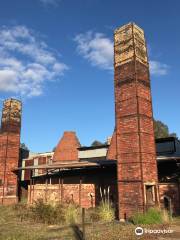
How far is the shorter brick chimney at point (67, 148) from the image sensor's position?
3516 centimetres

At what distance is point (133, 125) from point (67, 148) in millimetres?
23984

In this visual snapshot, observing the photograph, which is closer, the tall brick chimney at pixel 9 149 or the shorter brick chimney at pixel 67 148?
the tall brick chimney at pixel 9 149

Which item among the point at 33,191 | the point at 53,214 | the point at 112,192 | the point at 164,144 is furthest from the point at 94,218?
the point at 164,144

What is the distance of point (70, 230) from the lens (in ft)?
33.0

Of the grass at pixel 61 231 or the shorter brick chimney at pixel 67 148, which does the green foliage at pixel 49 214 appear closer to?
the grass at pixel 61 231

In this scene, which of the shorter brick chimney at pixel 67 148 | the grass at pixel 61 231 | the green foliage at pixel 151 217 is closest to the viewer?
the grass at pixel 61 231

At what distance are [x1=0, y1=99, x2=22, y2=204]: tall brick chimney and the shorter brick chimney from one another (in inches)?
525

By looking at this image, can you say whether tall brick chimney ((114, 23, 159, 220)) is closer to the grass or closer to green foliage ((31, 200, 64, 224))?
the grass

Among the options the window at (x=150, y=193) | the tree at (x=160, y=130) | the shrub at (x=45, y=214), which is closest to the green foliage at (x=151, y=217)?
the window at (x=150, y=193)

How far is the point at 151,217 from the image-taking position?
1068cm

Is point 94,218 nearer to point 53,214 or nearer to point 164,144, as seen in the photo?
point 53,214

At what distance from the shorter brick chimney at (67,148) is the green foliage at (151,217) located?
23574mm

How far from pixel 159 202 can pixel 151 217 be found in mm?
2328

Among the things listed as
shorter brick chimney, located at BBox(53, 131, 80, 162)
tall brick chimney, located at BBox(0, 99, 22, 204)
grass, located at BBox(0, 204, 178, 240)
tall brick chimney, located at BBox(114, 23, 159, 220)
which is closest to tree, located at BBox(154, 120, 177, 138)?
shorter brick chimney, located at BBox(53, 131, 80, 162)
